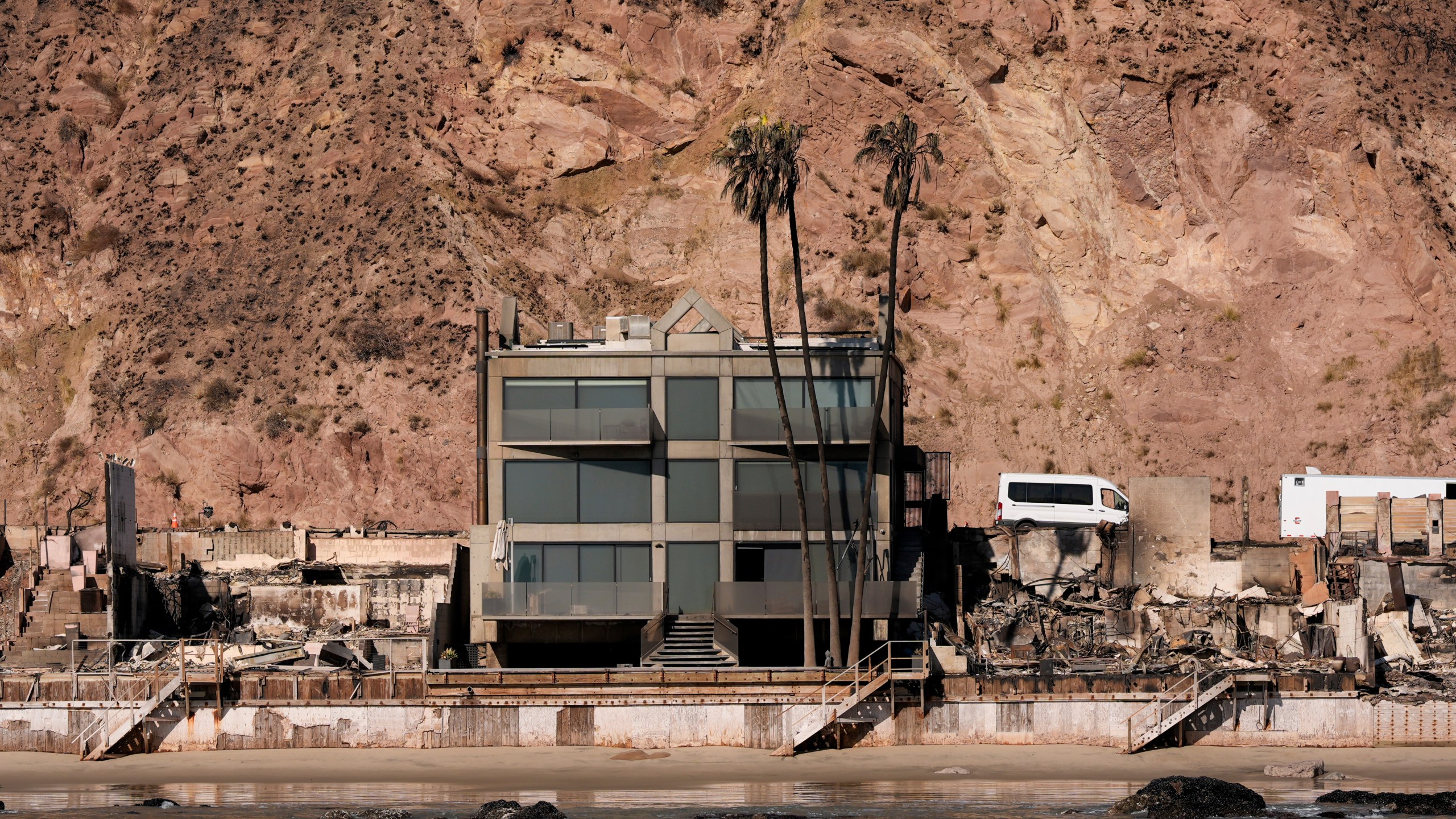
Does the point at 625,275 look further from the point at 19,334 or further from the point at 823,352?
the point at 823,352

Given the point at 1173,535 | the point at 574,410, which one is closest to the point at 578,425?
the point at 574,410

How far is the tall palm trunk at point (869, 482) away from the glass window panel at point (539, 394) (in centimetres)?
683

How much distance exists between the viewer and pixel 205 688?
36875 mm

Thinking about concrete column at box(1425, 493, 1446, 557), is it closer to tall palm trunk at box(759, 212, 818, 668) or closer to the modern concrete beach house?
the modern concrete beach house

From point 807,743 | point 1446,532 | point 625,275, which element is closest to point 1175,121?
point 625,275

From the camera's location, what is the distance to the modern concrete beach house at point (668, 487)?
4181cm

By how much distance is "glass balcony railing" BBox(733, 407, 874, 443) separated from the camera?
4225 centimetres

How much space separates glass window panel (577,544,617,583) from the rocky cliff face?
2226 cm

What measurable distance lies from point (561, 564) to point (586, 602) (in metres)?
1.47

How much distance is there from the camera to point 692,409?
42719 millimetres

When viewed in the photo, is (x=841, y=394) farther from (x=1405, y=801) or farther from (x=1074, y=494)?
(x=1405, y=801)

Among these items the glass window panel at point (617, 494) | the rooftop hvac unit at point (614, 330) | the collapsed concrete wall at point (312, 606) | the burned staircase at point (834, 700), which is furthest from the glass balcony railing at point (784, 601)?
the collapsed concrete wall at point (312, 606)

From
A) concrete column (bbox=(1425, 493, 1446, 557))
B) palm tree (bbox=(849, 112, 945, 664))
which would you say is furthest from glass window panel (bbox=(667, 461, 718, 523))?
concrete column (bbox=(1425, 493, 1446, 557))

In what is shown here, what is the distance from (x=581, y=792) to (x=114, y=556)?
19.1 m
